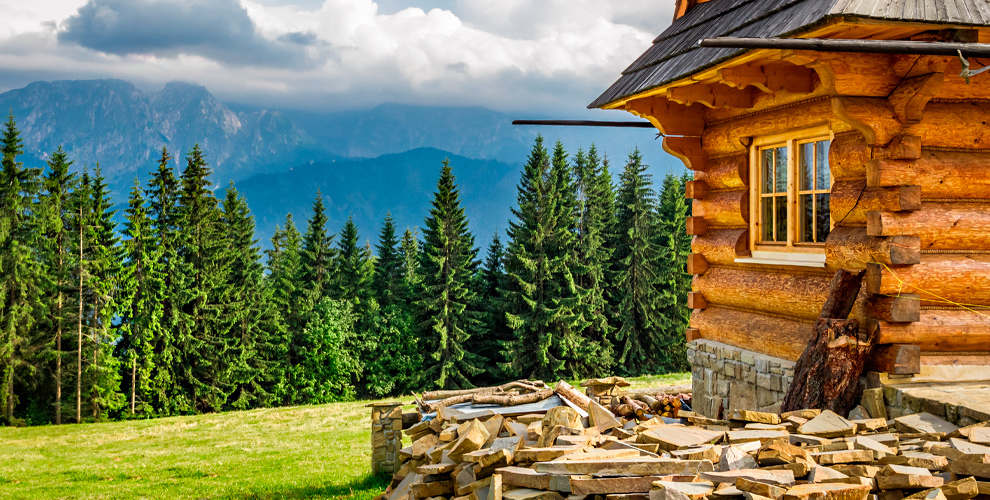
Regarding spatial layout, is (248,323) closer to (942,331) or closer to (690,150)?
(690,150)

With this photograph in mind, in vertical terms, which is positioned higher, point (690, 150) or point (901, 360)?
point (690, 150)

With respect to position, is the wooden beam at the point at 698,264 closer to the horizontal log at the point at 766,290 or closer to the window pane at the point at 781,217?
the horizontal log at the point at 766,290

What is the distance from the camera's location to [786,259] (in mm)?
8234

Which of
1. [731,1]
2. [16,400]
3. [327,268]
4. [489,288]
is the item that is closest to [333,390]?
[327,268]

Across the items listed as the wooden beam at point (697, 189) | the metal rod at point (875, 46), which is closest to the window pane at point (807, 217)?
the wooden beam at point (697, 189)

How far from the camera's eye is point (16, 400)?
3431cm

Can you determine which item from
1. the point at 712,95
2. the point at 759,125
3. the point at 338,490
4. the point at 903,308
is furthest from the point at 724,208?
the point at 338,490

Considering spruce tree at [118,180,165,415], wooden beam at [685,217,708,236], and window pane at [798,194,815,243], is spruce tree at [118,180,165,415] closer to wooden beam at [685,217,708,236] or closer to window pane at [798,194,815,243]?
wooden beam at [685,217,708,236]

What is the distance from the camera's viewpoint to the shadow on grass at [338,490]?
33.3 feet

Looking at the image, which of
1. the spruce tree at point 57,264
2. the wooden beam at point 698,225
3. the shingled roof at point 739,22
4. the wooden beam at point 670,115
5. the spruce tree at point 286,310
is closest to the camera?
the shingled roof at point 739,22

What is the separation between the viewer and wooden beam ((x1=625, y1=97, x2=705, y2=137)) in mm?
9508

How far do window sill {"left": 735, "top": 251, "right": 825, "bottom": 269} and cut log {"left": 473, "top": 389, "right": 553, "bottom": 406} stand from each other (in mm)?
2822

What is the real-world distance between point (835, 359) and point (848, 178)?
1891mm

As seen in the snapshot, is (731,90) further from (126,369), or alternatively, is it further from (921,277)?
(126,369)
